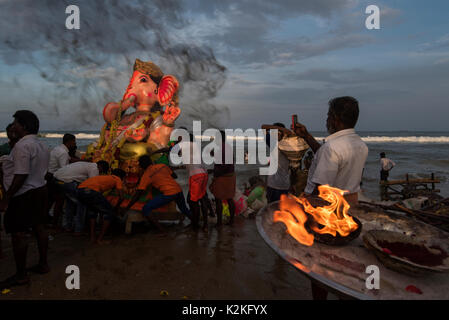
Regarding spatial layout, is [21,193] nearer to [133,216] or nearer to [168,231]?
[133,216]

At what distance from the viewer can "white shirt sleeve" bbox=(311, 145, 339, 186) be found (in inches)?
92.0

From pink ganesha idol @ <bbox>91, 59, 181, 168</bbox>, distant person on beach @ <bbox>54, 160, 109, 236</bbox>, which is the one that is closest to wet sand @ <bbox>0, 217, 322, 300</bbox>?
distant person on beach @ <bbox>54, 160, 109, 236</bbox>

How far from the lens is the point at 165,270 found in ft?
12.3

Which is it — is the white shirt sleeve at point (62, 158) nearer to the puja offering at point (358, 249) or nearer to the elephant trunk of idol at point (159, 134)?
the elephant trunk of idol at point (159, 134)

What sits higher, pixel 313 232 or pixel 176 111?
pixel 176 111

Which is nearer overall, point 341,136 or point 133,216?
point 341,136

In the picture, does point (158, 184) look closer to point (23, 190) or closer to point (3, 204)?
point (23, 190)

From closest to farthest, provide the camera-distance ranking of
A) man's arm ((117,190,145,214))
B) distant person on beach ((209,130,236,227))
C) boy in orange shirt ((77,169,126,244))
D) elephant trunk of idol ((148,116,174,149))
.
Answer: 1. boy in orange shirt ((77,169,126,244))
2. man's arm ((117,190,145,214))
3. distant person on beach ((209,130,236,227))
4. elephant trunk of idol ((148,116,174,149))

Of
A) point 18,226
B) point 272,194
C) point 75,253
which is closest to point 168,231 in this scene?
point 75,253

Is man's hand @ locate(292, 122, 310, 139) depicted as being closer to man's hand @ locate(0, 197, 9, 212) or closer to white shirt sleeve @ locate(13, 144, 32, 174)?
white shirt sleeve @ locate(13, 144, 32, 174)

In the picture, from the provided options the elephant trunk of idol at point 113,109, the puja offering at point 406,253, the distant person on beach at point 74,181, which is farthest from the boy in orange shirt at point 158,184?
the puja offering at point 406,253

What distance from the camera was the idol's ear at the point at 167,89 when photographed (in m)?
8.13

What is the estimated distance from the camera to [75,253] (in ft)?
13.9
